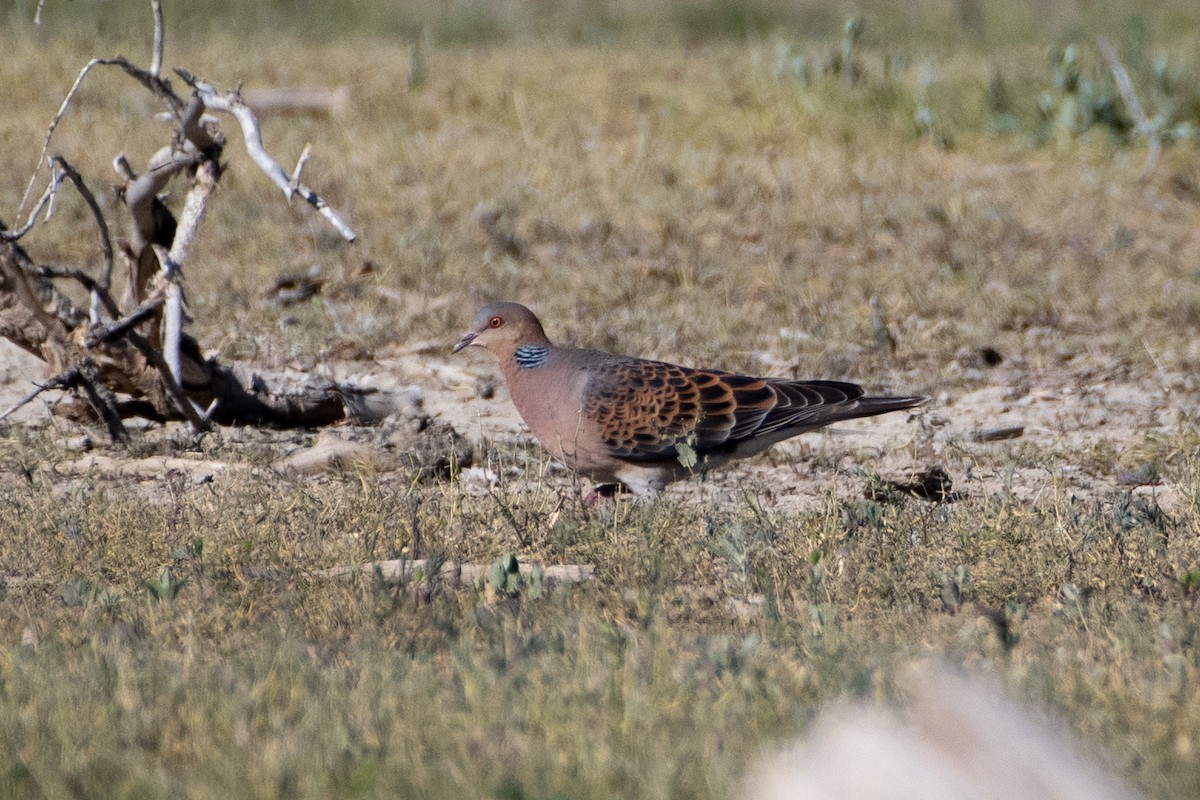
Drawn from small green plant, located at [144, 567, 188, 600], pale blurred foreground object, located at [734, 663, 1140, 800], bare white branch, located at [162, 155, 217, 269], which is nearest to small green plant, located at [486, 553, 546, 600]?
small green plant, located at [144, 567, 188, 600]

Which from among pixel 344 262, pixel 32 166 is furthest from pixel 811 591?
pixel 32 166

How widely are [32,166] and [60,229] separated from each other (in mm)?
1216

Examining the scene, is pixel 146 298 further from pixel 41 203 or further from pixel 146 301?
pixel 41 203

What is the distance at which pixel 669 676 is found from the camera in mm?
3232

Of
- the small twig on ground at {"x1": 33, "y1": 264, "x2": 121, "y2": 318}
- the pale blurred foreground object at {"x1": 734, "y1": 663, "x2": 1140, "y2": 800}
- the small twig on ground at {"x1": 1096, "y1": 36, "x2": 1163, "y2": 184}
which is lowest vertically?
the pale blurred foreground object at {"x1": 734, "y1": 663, "x2": 1140, "y2": 800}

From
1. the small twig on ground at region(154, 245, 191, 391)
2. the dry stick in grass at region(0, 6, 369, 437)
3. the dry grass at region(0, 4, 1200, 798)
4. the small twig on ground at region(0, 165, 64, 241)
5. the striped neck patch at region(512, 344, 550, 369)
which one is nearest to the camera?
the dry grass at region(0, 4, 1200, 798)

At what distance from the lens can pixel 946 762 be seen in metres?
2.45

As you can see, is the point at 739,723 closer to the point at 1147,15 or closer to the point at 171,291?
the point at 171,291

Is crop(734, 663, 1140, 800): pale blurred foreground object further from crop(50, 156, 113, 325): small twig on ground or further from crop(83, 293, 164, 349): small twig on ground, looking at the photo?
crop(50, 156, 113, 325): small twig on ground

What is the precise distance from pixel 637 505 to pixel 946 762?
8.65 feet

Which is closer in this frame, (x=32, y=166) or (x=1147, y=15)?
(x=32, y=166)

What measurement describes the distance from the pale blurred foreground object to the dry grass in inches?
10.2

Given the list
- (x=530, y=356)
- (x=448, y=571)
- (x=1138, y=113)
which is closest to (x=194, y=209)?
(x=530, y=356)

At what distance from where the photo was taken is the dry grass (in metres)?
3.00
